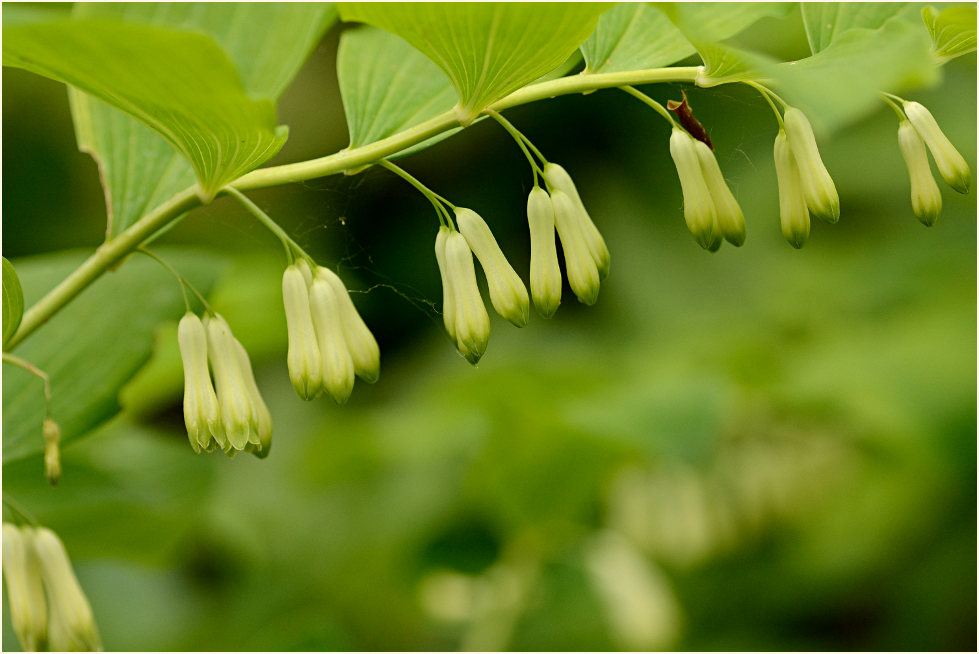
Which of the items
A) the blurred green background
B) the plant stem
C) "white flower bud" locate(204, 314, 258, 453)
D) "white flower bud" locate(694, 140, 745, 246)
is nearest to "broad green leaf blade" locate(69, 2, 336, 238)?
the plant stem

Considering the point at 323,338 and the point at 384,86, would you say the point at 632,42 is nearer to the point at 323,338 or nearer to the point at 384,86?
the point at 384,86

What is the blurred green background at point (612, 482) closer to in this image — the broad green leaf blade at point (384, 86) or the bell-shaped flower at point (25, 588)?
the bell-shaped flower at point (25, 588)

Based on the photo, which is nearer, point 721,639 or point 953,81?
point 721,639

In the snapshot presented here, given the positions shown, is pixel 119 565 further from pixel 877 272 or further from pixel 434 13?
pixel 877 272

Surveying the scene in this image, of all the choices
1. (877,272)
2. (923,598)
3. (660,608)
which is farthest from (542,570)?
(877,272)

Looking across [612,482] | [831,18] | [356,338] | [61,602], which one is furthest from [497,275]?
[612,482]

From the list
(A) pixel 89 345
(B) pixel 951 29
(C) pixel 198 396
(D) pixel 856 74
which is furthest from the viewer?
(A) pixel 89 345
